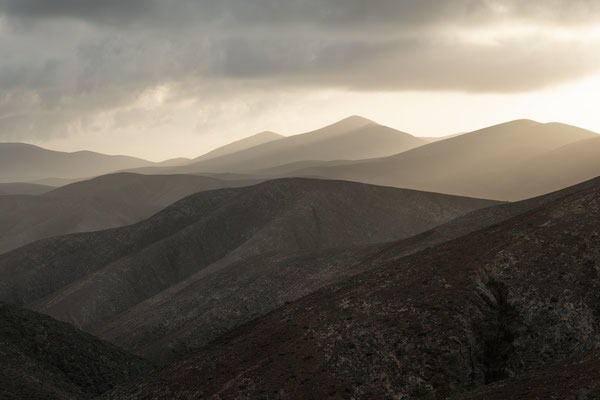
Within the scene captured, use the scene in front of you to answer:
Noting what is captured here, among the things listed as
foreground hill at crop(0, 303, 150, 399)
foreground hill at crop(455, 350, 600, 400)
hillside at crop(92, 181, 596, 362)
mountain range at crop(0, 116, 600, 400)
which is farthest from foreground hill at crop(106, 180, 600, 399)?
hillside at crop(92, 181, 596, 362)

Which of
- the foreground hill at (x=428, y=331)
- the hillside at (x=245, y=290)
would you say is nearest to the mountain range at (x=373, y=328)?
the foreground hill at (x=428, y=331)

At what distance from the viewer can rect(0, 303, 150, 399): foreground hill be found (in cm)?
4486

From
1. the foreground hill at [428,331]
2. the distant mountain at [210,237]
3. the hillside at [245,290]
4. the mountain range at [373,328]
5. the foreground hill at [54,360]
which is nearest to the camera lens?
the mountain range at [373,328]

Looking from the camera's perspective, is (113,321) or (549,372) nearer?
(549,372)

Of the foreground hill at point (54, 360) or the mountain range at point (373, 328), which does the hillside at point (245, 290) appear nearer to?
the mountain range at point (373, 328)

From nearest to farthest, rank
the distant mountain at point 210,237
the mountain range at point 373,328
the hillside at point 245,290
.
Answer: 1. the mountain range at point 373,328
2. the hillside at point 245,290
3. the distant mountain at point 210,237

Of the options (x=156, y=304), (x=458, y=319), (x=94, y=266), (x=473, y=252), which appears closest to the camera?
(x=458, y=319)

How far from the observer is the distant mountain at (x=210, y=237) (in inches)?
3991

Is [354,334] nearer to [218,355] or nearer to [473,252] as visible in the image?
[218,355]

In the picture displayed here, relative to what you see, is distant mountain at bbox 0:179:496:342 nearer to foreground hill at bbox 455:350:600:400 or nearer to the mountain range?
the mountain range

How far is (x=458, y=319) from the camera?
37750 mm

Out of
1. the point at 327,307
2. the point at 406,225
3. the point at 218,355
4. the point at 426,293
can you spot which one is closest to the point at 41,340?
the point at 218,355

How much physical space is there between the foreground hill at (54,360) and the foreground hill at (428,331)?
26.3 feet

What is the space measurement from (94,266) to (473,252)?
86456mm
